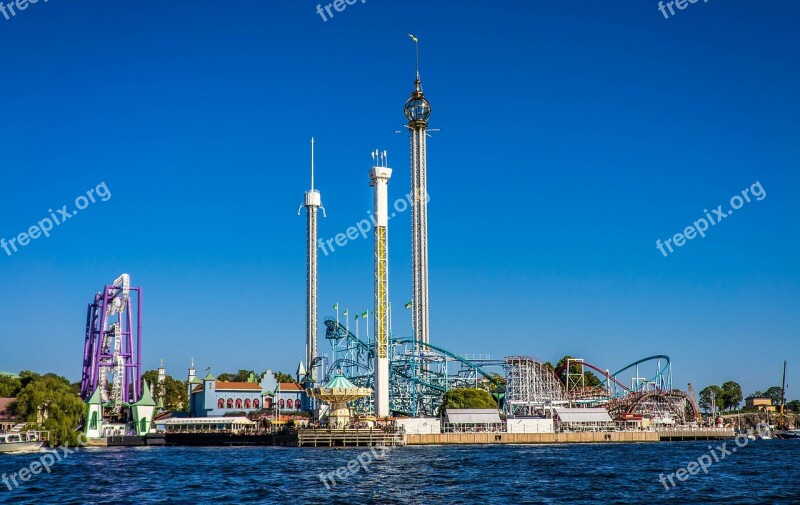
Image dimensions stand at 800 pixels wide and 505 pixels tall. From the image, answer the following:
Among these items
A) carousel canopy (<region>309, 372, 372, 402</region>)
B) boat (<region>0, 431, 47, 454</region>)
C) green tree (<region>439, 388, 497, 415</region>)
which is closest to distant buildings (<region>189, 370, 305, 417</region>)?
green tree (<region>439, 388, 497, 415</region>)

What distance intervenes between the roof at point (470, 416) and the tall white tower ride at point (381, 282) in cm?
884

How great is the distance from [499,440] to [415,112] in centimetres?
7012

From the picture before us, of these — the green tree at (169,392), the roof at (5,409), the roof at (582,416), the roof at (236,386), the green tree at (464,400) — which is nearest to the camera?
the roof at (5,409)

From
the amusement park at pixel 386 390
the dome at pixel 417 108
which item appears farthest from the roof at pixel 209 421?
the dome at pixel 417 108

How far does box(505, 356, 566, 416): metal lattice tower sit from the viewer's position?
145 m

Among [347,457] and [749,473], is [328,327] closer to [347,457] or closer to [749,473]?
[347,457]

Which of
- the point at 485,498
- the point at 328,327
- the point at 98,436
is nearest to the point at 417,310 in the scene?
the point at 328,327

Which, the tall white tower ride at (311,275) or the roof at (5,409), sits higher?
the tall white tower ride at (311,275)

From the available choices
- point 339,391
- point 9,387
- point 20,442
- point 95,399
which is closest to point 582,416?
point 339,391

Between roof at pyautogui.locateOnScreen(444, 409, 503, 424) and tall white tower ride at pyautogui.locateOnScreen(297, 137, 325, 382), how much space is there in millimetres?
48456

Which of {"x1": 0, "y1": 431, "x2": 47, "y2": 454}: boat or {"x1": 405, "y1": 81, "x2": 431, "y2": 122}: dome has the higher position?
{"x1": 405, "y1": 81, "x2": 431, "y2": 122}: dome

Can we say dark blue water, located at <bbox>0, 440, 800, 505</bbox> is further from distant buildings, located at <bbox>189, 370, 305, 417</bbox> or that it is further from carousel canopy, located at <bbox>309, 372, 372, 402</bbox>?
distant buildings, located at <bbox>189, 370, 305, 417</bbox>

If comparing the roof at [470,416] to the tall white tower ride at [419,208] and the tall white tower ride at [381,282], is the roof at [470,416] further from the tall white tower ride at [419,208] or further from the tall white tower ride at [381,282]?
the tall white tower ride at [419,208]

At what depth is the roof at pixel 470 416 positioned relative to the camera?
128 metres
